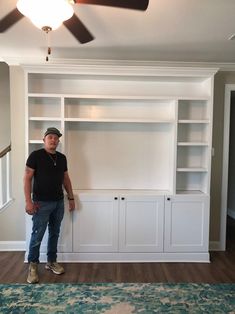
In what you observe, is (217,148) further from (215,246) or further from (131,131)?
(215,246)

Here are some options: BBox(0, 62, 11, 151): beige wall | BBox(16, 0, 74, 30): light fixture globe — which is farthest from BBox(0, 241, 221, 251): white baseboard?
BBox(16, 0, 74, 30): light fixture globe

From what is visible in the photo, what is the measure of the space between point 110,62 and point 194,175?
6.01 ft

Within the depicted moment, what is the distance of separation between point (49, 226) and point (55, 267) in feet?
1.50

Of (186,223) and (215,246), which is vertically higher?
(186,223)

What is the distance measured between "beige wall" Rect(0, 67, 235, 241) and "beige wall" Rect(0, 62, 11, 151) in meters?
1.17

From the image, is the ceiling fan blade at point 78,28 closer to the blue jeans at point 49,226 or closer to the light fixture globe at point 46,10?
the light fixture globe at point 46,10

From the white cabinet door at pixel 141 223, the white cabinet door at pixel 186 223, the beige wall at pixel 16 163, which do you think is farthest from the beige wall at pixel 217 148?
the beige wall at pixel 16 163

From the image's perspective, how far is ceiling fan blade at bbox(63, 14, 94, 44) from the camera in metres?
1.95

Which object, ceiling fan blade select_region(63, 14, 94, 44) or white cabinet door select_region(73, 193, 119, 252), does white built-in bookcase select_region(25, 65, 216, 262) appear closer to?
white cabinet door select_region(73, 193, 119, 252)

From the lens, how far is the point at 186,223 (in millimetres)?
3375

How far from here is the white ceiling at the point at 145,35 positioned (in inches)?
85.2

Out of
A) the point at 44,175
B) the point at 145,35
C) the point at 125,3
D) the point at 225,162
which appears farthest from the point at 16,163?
the point at 225,162

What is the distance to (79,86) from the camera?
3.54 m

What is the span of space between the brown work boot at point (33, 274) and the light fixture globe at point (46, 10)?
240 cm
